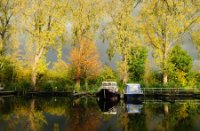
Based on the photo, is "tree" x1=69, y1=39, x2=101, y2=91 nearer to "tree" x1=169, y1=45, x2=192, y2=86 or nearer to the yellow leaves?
the yellow leaves

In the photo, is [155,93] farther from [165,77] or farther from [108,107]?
[108,107]

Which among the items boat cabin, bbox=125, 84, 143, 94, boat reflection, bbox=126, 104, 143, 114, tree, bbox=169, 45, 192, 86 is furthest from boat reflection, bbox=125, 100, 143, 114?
tree, bbox=169, 45, 192, 86

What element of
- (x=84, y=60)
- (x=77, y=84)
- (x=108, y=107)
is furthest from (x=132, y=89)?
(x=84, y=60)

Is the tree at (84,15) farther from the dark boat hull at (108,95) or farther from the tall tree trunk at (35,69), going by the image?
the dark boat hull at (108,95)

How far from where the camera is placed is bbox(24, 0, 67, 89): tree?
196 ft

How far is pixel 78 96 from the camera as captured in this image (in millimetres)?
54406

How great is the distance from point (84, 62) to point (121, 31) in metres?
9.08

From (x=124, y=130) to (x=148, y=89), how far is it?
3674 cm

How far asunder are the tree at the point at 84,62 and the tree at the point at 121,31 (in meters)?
Result: 5.10

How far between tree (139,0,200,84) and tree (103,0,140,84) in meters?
2.18

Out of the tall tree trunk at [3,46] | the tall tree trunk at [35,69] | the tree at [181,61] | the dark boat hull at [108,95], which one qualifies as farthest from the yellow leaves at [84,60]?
the dark boat hull at [108,95]

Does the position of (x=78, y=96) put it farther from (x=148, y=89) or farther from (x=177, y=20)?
(x=177, y=20)

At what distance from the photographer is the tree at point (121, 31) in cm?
5981

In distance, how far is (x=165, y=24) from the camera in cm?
5922
